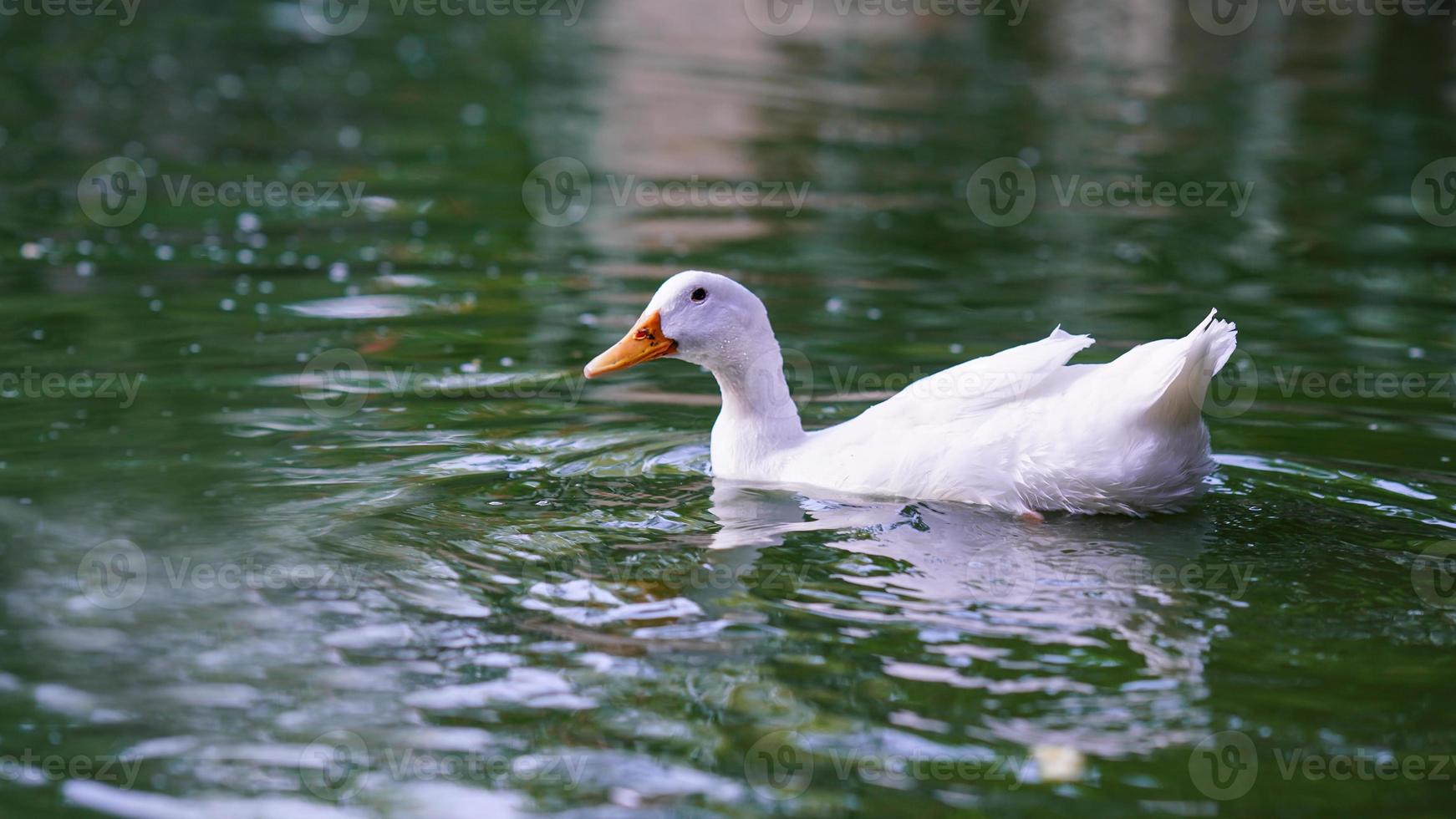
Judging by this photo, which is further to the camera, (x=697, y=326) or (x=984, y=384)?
(x=697, y=326)

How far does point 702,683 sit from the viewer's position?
4.82 meters
